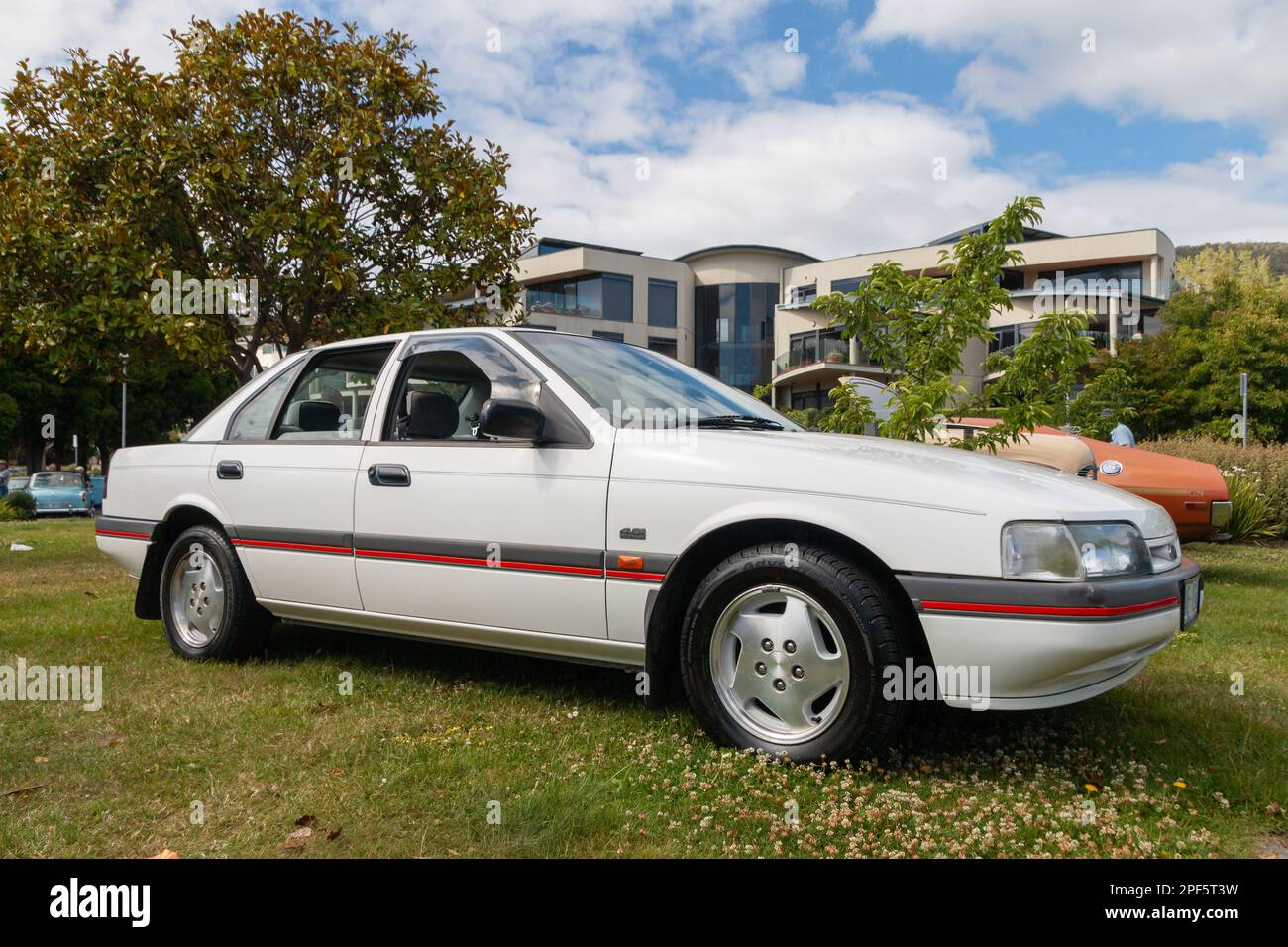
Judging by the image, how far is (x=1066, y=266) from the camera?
41.7 meters

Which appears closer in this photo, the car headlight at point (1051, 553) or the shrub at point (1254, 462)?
the car headlight at point (1051, 553)

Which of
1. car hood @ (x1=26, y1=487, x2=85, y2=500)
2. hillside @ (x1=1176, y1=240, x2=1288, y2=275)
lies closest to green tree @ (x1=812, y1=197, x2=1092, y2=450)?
car hood @ (x1=26, y1=487, x2=85, y2=500)

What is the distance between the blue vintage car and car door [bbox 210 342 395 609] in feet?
80.8

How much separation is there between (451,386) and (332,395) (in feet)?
2.82

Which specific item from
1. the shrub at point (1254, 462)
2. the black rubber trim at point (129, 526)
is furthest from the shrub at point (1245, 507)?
the black rubber trim at point (129, 526)

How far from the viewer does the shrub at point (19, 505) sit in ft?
74.3

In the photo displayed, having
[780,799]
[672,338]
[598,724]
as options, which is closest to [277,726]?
[598,724]

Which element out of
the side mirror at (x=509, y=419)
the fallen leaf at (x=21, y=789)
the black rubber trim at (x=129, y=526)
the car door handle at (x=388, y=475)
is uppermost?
the side mirror at (x=509, y=419)

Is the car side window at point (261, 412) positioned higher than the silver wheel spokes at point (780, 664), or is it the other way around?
the car side window at point (261, 412)

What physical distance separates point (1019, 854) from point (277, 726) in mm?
2752

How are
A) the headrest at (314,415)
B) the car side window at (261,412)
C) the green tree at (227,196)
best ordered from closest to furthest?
the headrest at (314,415) → the car side window at (261,412) → the green tree at (227,196)

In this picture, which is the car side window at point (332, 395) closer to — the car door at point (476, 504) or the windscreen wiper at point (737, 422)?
the car door at point (476, 504)
